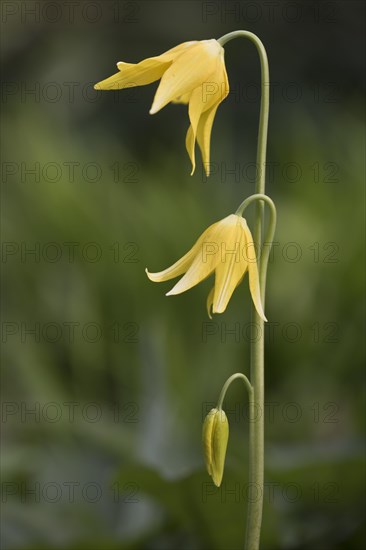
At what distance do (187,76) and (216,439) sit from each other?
1.23ft

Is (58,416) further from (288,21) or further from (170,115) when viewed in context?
(288,21)

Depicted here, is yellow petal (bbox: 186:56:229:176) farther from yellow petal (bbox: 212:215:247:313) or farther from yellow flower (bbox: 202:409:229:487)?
yellow flower (bbox: 202:409:229:487)

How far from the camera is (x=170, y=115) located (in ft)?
12.7

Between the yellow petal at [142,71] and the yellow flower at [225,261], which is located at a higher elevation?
the yellow petal at [142,71]

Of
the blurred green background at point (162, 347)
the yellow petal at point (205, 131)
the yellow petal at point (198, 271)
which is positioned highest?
the yellow petal at point (205, 131)

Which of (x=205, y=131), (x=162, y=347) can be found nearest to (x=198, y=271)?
(x=205, y=131)

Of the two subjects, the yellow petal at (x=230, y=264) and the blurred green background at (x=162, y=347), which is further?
the blurred green background at (x=162, y=347)

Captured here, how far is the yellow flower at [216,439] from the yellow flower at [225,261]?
0.11 m

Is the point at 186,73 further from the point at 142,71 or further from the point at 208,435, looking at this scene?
the point at 208,435

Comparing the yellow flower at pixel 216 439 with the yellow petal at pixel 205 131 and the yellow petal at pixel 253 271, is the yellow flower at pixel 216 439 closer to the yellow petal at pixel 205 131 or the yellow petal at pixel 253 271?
the yellow petal at pixel 253 271

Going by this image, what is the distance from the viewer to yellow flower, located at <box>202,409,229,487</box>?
1.00 metres

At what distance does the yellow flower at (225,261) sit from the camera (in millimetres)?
989

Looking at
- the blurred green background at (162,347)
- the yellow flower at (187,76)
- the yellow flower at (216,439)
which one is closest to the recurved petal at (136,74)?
the yellow flower at (187,76)

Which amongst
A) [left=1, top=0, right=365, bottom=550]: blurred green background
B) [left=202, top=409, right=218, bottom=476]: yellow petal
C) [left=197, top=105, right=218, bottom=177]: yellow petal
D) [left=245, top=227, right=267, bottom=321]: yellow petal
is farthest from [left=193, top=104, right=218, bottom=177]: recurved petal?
[left=1, top=0, right=365, bottom=550]: blurred green background
